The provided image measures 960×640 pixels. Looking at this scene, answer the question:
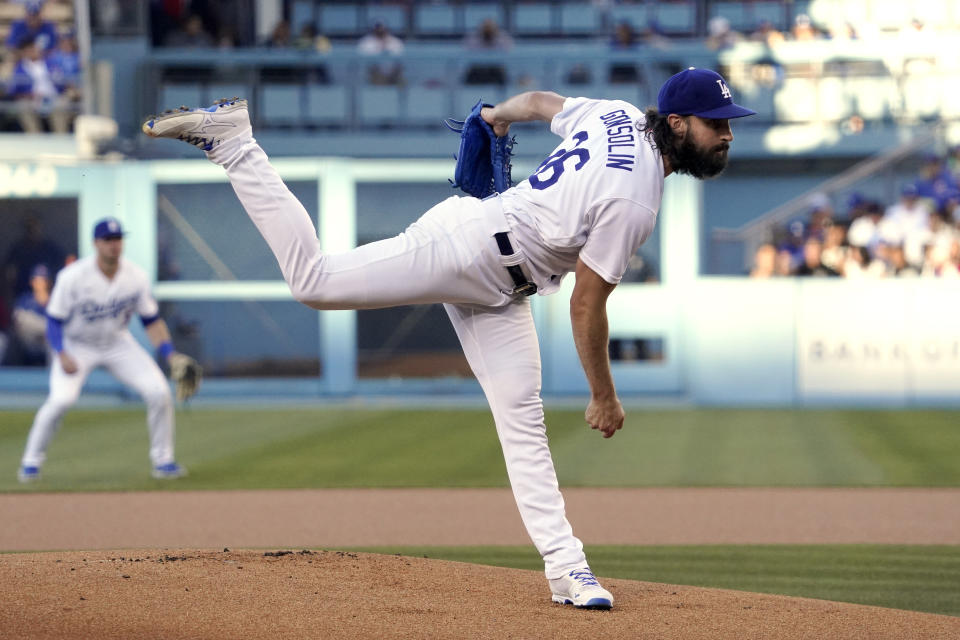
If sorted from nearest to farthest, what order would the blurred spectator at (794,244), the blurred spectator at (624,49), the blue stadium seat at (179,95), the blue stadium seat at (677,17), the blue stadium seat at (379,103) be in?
the blurred spectator at (794,244) → the blue stadium seat at (179,95) → the blurred spectator at (624,49) → the blue stadium seat at (379,103) → the blue stadium seat at (677,17)

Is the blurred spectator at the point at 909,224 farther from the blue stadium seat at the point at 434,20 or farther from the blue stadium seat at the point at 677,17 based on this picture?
the blue stadium seat at the point at 434,20

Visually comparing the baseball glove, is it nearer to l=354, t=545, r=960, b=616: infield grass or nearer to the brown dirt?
the brown dirt

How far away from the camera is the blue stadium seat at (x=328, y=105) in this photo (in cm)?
1964

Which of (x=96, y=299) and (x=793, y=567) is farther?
(x=96, y=299)

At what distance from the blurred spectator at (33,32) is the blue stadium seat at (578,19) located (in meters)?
8.89

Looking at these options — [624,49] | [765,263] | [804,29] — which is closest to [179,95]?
[624,49]

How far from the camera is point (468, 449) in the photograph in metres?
12.4

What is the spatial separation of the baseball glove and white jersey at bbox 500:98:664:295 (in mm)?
413

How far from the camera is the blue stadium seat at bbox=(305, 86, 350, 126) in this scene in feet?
64.4

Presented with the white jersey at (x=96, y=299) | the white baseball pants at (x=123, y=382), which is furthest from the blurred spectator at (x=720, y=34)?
the white baseball pants at (x=123, y=382)

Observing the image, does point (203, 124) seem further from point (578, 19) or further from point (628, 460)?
point (578, 19)

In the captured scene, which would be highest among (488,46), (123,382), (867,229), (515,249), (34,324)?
(488,46)

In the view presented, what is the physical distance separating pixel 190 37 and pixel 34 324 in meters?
5.65

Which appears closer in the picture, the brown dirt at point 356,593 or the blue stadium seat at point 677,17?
the brown dirt at point 356,593
